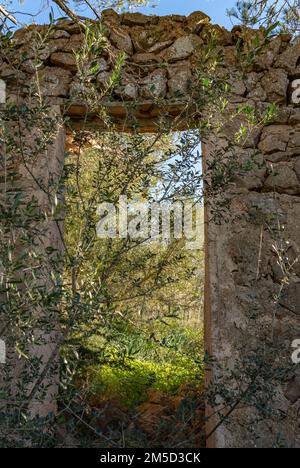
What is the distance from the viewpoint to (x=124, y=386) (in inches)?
194

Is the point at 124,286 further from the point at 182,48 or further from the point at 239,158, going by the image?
the point at 182,48

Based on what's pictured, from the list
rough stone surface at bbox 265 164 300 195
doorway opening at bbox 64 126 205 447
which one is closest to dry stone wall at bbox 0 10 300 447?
rough stone surface at bbox 265 164 300 195

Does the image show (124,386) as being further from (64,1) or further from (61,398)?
(64,1)

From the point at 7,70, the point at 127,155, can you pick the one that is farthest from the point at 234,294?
the point at 7,70

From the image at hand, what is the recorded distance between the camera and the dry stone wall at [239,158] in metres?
3.33

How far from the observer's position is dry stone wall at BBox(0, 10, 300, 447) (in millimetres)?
3334

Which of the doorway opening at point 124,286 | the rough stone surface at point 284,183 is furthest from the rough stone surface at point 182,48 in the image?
the rough stone surface at point 284,183

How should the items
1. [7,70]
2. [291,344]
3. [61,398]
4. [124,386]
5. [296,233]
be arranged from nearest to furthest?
[61,398], [291,344], [296,233], [7,70], [124,386]

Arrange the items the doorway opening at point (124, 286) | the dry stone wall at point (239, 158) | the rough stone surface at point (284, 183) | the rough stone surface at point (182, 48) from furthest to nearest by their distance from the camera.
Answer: the rough stone surface at point (182, 48) < the rough stone surface at point (284, 183) < the dry stone wall at point (239, 158) < the doorway opening at point (124, 286)

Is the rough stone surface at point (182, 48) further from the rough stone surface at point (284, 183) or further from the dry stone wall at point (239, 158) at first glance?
the rough stone surface at point (284, 183)

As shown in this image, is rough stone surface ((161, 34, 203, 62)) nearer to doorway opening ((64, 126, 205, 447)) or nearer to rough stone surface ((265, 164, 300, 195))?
doorway opening ((64, 126, 205, 447))

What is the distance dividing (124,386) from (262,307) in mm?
1864

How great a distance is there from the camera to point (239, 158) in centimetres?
387

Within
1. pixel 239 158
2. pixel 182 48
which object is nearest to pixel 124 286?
pixel 239 158
